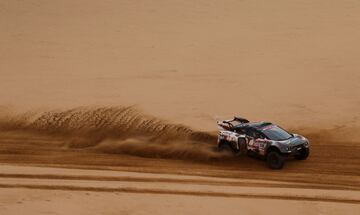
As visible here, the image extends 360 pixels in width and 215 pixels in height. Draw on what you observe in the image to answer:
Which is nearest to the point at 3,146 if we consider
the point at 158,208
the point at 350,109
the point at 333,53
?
the point at 158,208

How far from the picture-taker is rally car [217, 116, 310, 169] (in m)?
15.0

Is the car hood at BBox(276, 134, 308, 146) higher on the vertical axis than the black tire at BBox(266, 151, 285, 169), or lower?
higher

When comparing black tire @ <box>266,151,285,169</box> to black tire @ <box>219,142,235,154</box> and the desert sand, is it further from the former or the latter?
black tire @ <box>219,142,235,154</box>

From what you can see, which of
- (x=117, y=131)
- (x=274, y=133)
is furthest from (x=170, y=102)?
(x=274, y=133)

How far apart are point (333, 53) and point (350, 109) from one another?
5648 mm

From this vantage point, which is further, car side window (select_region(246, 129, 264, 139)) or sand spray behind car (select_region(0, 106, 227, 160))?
sand spray behind car (select_region(0, 106, 227, 160))

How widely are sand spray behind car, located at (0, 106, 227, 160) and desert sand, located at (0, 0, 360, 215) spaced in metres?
0.06

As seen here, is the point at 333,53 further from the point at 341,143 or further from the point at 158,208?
the point at 158,208

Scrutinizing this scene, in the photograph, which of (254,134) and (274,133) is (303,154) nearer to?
(274,133)

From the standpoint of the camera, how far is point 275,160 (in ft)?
49.2

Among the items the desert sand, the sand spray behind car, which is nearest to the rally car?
the desert sand

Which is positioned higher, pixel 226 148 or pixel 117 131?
pixel 117 131

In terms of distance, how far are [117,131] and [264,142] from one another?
451 cm

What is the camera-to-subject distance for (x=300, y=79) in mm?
22047
